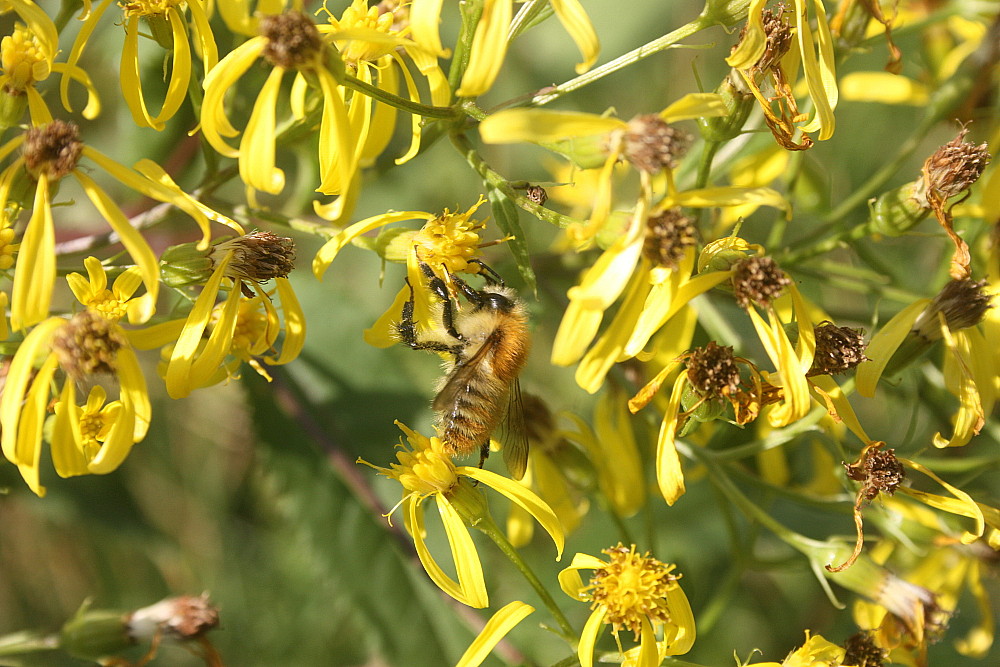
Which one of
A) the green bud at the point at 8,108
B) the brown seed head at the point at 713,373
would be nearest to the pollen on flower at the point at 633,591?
the brown seed head at the point at 713,373

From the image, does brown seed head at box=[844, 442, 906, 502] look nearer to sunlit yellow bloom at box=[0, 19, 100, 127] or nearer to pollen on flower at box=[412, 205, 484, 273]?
pollen on flower at box=[412, 205, 484, 273]

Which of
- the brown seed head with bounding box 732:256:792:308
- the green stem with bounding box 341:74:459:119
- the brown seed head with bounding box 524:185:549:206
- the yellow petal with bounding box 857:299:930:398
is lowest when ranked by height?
the yellow petal with bounding box 857:299:930:398

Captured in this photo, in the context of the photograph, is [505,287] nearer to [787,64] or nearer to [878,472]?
[787,64]

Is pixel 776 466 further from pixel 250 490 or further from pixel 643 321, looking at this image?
pixel 250 490

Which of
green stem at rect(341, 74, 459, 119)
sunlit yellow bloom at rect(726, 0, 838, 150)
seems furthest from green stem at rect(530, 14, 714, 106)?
green stem at rect(341, 74, 459, 119)

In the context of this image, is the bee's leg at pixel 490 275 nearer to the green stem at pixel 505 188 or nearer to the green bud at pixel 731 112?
the green stem at pixel 505 188

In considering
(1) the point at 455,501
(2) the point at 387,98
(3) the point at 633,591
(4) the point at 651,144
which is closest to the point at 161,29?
(2) the point at 387,98
